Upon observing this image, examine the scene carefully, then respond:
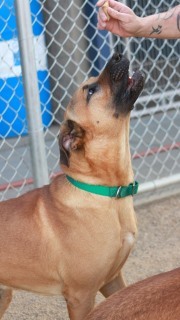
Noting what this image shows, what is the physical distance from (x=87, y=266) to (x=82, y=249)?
0.08 metres

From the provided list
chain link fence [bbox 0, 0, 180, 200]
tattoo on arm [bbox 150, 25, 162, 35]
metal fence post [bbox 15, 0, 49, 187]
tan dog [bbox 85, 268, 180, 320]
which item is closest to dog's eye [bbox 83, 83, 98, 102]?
tattoo on arm [bbox 150, 25, 162, 35]

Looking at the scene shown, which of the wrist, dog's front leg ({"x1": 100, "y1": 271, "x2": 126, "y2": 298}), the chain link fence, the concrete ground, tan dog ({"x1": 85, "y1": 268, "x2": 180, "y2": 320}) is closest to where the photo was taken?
tan dog ({"x1": 85, "y1": 268, "x2": 180, "y2": 320})

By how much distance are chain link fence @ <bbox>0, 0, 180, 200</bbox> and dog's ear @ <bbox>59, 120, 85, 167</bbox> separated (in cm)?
189

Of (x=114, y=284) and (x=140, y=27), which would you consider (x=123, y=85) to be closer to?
(x=140, y=27)

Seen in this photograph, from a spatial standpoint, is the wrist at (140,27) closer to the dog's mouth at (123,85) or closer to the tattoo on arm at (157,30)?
the tattoo on arm at (157,30)

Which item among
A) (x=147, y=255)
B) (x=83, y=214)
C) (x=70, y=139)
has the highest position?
(x=70, y=139)

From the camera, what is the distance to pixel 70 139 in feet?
10.9

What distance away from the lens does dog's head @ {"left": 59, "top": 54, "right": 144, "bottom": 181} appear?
11.1 feet

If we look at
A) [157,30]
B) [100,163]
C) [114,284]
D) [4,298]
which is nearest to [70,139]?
[100,163]

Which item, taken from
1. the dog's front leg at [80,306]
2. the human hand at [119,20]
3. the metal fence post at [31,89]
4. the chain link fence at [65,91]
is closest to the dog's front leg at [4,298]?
the dog's front leg at [80,306]

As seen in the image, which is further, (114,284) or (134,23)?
(114,284)

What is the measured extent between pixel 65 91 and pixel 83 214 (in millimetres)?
2688

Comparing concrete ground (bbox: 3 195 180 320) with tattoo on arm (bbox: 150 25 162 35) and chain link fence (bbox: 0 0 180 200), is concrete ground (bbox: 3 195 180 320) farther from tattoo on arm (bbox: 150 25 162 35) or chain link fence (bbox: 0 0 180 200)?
tattoo on arm (bbox: 150 25 162 35)

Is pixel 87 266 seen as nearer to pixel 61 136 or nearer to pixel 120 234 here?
pixel 120 234
